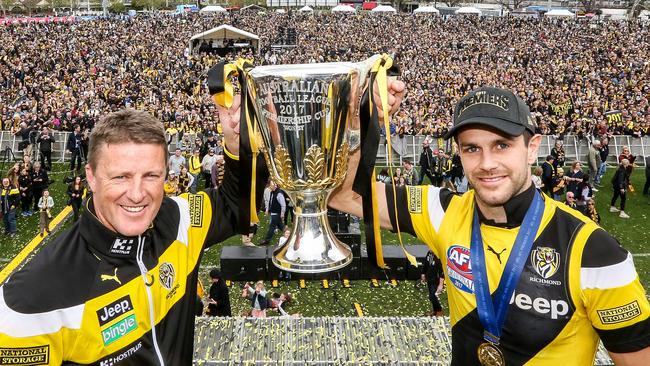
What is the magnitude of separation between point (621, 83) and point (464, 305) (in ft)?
79.2

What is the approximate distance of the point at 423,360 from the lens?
173 inches

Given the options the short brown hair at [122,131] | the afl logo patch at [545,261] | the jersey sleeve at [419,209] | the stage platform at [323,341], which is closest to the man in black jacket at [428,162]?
the stage platform at [323,341]

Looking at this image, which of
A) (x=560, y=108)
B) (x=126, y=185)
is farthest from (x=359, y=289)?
(x=560, y=108)

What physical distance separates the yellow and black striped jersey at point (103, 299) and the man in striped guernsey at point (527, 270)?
1241 millimetres

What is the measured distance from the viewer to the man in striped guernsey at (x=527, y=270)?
204cm

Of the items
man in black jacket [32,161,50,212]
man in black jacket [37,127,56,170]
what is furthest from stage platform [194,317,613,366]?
man in black jacket [37,127,56,170]

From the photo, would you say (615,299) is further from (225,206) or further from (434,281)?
(434,281)

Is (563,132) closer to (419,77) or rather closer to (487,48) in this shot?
(419,77)

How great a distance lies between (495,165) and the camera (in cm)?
212

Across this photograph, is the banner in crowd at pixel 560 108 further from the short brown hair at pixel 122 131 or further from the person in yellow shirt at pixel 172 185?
the short brown hair at pixel 122 131

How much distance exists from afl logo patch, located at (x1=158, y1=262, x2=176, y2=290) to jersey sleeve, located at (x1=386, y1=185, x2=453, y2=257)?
41.8 inches

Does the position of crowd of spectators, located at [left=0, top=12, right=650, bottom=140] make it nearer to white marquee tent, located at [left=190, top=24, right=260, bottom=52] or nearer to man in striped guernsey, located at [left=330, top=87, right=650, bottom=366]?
white marquee tent, located at [left=190, top=24, right=260, bottom=52]

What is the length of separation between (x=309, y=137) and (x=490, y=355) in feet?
3.90

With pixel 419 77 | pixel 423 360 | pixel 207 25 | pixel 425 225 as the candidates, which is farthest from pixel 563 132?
pixel 207 25
